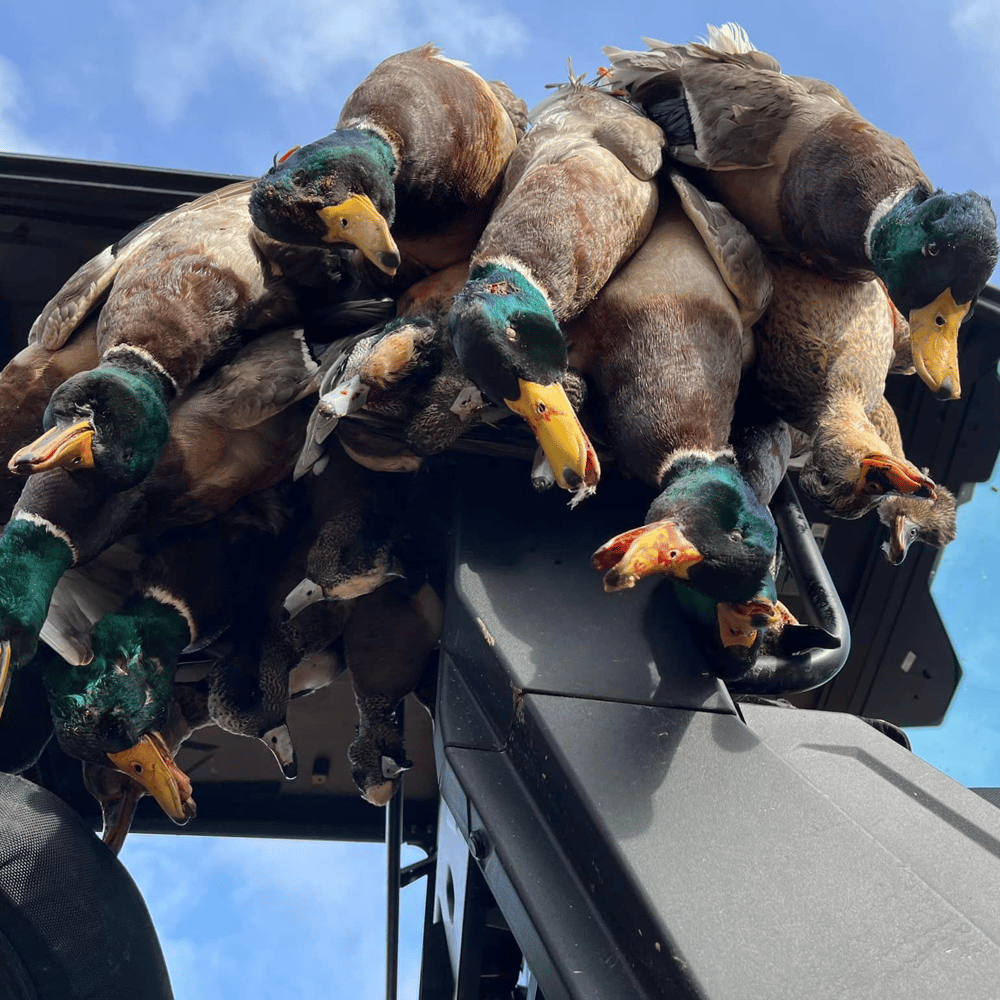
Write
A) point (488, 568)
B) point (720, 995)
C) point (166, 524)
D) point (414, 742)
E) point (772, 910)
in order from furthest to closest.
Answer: point (414, 742)
point (166, 524)
point (488, 568)
point (772, 910)
point (720, 995)

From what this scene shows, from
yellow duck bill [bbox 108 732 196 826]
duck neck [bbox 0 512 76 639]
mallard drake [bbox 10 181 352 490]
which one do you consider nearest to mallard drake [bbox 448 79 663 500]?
mallard drake [bbox 10 181 352 490]

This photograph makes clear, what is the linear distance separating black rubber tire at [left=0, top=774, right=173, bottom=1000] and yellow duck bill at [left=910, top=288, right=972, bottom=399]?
2675 mm

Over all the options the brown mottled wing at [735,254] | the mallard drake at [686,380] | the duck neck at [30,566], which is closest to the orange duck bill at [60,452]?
the duck neck at [30,566]

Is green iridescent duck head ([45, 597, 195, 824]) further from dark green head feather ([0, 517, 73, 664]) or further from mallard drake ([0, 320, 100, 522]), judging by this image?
mallard drake ([0, 320, 100, 522])

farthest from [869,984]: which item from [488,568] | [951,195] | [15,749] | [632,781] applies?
[15,749]

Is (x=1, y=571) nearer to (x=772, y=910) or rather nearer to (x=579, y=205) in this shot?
(x=579, y=205)

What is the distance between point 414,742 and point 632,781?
2845 millimetres

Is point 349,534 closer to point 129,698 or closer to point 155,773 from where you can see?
point 129,698

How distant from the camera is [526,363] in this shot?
2670mm

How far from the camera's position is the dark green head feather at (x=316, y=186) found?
118 inches

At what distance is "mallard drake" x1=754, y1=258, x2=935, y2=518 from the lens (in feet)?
9.82

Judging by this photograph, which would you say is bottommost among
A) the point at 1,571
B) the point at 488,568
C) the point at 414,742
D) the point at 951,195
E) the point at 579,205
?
the point at 414,742

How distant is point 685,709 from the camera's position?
2.84 metres

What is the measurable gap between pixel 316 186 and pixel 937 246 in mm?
1571
